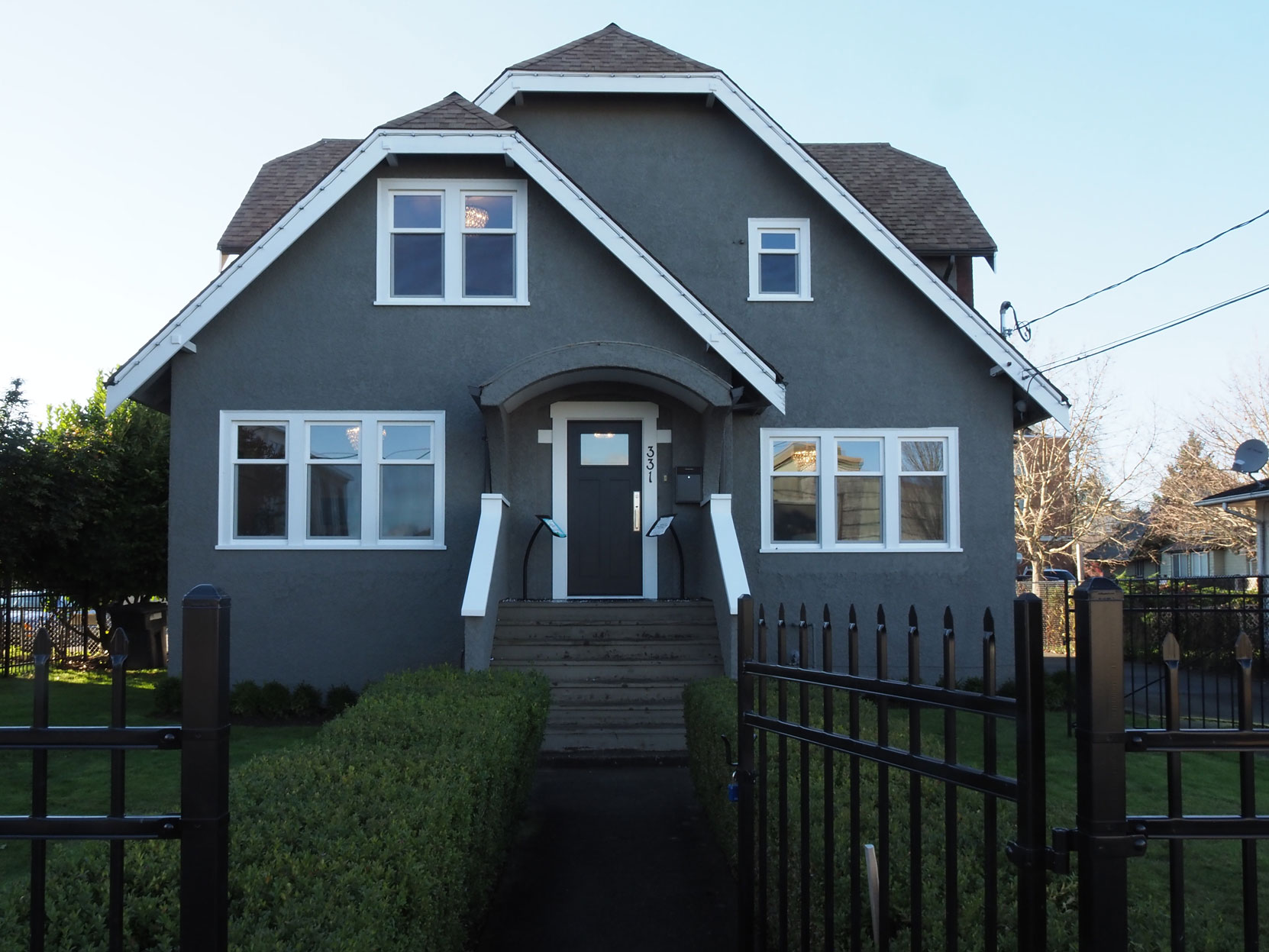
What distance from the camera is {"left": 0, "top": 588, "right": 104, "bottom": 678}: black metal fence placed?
18.6 meters

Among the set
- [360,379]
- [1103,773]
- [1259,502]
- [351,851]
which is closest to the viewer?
[1103,773]

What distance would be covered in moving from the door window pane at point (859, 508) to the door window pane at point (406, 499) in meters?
5.25

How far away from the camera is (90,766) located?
32.8 ft

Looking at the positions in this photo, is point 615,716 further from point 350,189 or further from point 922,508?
point 350,189

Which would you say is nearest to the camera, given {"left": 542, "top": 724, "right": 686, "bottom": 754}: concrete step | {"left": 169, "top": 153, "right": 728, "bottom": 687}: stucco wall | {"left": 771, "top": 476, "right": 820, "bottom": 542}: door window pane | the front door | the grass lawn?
the grass lawn

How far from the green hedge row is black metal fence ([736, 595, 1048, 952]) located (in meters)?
1.28

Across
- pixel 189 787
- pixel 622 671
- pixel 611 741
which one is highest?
pixel 189 787

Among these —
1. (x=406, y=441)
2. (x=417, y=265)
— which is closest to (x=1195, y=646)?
(x=406, y=441)

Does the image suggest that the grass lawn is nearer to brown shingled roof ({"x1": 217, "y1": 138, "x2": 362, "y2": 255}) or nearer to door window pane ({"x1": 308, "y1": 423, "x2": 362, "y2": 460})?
door window pane ({"x1": 308, "y1": 423, "x2": 362, "y2": 460})

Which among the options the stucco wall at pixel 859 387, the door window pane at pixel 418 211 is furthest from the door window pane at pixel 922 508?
the door window pane at pixel 418 211

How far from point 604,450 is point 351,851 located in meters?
10.3

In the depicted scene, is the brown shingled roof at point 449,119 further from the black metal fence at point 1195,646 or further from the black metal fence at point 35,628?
the black metal fence at point 35,628

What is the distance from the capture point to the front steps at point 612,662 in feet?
35.5

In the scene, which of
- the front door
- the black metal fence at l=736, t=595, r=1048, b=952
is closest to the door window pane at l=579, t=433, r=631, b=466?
the front door
